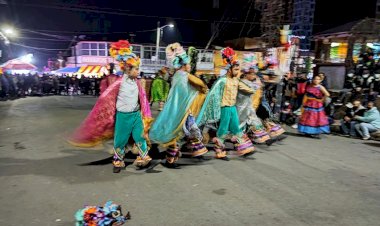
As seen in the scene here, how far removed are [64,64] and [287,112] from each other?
46.5 m

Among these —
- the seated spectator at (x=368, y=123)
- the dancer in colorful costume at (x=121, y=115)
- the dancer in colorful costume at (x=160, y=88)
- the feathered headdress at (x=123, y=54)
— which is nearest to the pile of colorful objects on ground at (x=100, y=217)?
the dancer in colorful costume at (x=121, y=115)

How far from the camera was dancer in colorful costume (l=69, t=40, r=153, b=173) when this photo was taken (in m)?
5.09

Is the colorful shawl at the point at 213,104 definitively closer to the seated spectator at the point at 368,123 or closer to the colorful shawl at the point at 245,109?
→ the colorful shawl at the point at 245,109

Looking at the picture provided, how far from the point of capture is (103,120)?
5148 millimetres

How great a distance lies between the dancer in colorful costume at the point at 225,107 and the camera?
598cm

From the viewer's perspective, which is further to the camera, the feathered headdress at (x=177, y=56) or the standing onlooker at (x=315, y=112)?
the standing onlooker at (x=315, y=112)

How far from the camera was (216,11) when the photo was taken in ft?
150

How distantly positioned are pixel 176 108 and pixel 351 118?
614 cm

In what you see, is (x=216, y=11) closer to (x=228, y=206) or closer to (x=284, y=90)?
(x=284, y=90)

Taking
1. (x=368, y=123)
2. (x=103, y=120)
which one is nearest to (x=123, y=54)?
(x=103, y=120)

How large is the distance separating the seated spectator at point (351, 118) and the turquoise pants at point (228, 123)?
4566mm

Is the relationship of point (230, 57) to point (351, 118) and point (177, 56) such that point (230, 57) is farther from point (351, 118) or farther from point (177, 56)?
point (351, 118)

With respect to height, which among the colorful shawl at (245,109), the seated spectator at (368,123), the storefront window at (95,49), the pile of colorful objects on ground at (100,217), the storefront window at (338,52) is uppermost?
the storefront window at (95,49)

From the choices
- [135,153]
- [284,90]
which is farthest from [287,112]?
[135,153]
